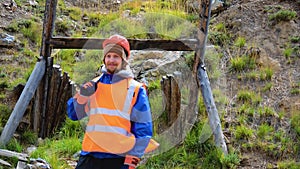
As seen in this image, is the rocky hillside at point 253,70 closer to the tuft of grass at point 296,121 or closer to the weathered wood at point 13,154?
the tuft of grass at point 296,121

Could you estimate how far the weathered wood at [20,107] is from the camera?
16.7ft

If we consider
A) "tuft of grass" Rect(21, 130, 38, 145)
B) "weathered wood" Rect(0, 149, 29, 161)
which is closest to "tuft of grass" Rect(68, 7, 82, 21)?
"tuft of grass" Rect(21, 130, 38, 145)

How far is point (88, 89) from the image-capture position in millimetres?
3422

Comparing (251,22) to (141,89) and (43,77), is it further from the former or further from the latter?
(141,89)

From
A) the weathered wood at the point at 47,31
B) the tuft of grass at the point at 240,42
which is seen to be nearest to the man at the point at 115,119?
the weathered wood at the point at 47,31

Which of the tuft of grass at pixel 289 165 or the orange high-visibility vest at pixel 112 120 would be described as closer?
the orange high-visibility vest at pixel 112 120

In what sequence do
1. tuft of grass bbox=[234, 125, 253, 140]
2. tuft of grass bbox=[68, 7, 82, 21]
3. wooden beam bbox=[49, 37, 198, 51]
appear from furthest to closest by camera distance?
tuft of grass bbox=[68, 7, 82, 21], tuft of grass bbox=[234, 125, 253, 140], wooden beam bbox=[49, 37, 198, 51]

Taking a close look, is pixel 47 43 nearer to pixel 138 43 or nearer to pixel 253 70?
pixel 138 43

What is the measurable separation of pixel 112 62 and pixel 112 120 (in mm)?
473

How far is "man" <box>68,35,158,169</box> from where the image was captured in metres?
3.27

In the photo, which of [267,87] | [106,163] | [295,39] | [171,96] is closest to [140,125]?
[106,163]

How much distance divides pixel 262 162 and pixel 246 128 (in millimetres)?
569

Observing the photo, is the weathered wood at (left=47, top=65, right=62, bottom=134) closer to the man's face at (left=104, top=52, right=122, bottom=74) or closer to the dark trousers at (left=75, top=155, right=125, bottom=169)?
the man's face at (left=104, top=52, right=122, bottom=74)

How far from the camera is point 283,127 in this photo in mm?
5602
